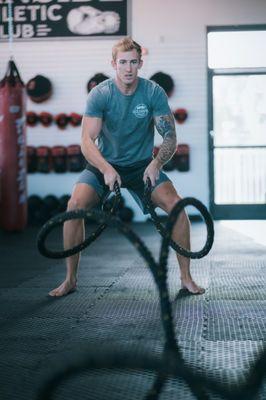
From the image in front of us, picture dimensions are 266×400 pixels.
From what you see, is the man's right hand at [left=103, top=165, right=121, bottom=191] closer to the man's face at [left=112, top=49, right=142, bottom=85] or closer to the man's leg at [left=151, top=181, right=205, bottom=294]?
the man's leg at [left=151, top=181, right=205, bottom=294]

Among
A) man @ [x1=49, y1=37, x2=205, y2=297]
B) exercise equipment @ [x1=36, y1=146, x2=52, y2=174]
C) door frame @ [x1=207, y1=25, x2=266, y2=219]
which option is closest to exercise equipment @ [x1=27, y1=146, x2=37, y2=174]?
A: exercise equipment @ [x1=36, y1=146, x2=52, y2=174]

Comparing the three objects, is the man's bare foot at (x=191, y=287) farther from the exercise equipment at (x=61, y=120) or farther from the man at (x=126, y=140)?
the exercise equipment at (x=61, y=120)

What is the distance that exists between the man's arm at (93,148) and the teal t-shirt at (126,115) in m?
0.04

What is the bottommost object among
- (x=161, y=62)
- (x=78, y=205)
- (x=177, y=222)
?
(x=177, y=222)

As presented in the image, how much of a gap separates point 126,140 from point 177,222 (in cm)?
51

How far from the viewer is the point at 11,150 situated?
244 inches

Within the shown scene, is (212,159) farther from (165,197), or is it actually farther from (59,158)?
(165,197)

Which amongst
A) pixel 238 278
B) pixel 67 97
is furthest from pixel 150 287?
pixel 67 97

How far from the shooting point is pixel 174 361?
90 centimetres

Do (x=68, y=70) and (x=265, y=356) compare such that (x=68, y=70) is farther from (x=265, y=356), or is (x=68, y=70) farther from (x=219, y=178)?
(x=265, y=356)

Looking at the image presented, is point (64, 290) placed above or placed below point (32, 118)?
below

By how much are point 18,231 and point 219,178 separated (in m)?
2.78

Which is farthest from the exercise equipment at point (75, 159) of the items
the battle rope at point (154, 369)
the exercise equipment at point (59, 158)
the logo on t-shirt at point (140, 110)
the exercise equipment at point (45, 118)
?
the battle rope at point (154, 369)

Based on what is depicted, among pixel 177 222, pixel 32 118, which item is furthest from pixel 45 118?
pixel 177 222
